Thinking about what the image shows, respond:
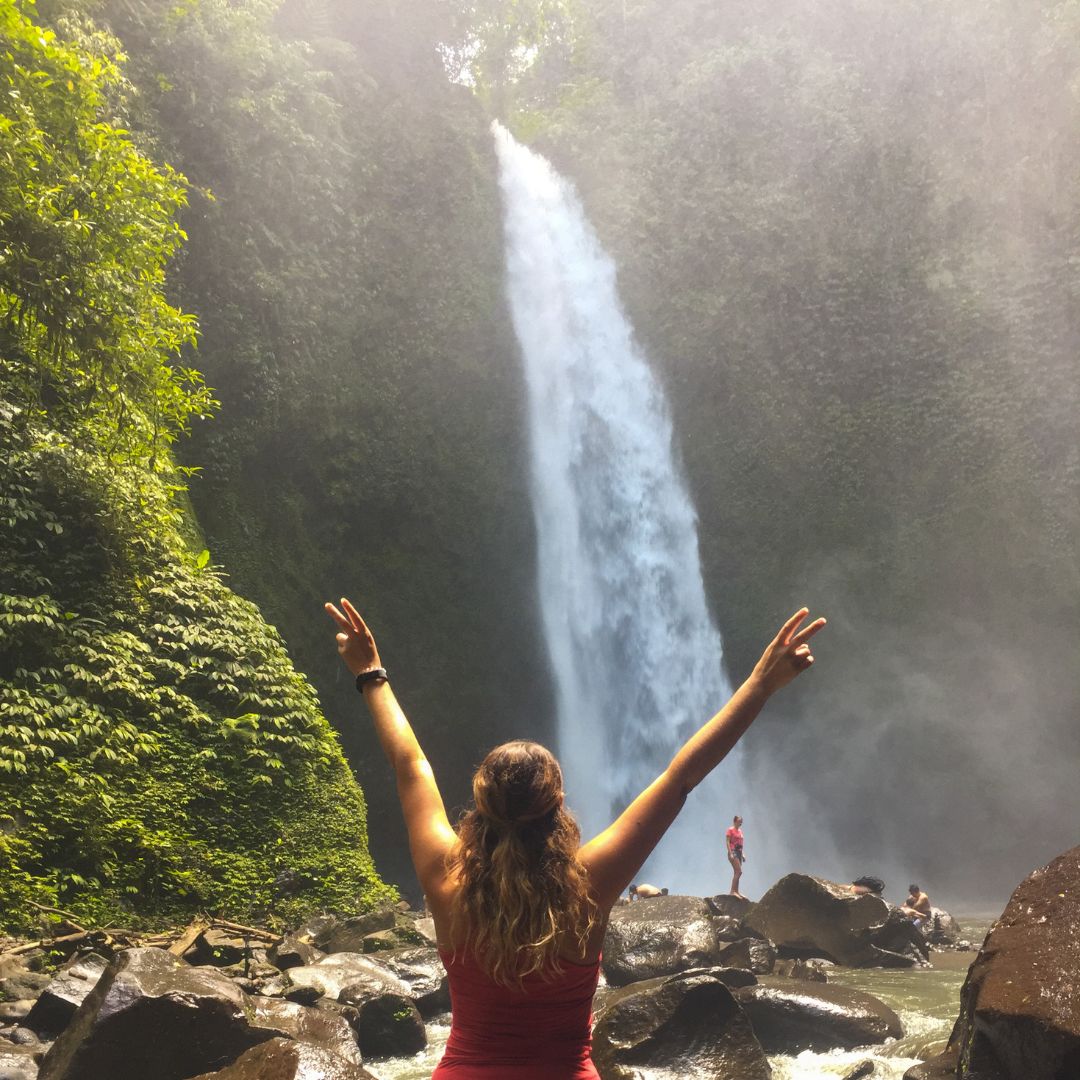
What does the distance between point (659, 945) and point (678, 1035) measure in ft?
9.26

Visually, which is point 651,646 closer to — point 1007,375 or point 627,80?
point 1007,375

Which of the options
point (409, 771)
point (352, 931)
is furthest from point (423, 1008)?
point (409, 771)

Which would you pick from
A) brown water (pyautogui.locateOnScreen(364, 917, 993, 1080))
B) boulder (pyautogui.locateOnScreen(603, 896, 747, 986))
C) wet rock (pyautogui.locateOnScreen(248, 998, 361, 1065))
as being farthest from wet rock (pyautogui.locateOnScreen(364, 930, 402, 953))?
wet rock (pyautogui.locateOnScreen(248, 998, 361, 1065))

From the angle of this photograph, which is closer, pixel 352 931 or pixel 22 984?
pixel 22 984

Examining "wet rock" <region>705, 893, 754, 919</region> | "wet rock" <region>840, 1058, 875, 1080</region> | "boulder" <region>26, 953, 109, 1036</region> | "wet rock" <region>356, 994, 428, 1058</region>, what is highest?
"wet rock" <region>705, 893, 754, 919</region>

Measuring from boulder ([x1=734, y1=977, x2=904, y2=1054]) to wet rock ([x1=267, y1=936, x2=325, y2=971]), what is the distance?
11.8 ft

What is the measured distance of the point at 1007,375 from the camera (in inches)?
818

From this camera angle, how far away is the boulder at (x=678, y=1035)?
588cm

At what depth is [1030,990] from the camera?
4008 mm

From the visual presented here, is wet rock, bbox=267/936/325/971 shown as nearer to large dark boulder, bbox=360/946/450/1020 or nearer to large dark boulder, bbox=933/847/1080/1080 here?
large dark boulder, bbox=360/946/450/1020

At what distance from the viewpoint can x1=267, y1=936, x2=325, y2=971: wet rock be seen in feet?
25.6

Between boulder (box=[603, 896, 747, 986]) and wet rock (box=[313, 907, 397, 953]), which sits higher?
boulder (box=[603, 896, 747, 986])

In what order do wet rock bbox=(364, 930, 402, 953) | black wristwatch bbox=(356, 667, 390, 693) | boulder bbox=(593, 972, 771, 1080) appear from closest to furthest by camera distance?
black wristwatch bbox=(356, 667, 390, 693)
boulder bbox=(593, 972, 771, 1080)
wet rock bbox=(364, 930, 402, 953)

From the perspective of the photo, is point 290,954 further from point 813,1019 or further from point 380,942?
point 813,1019
